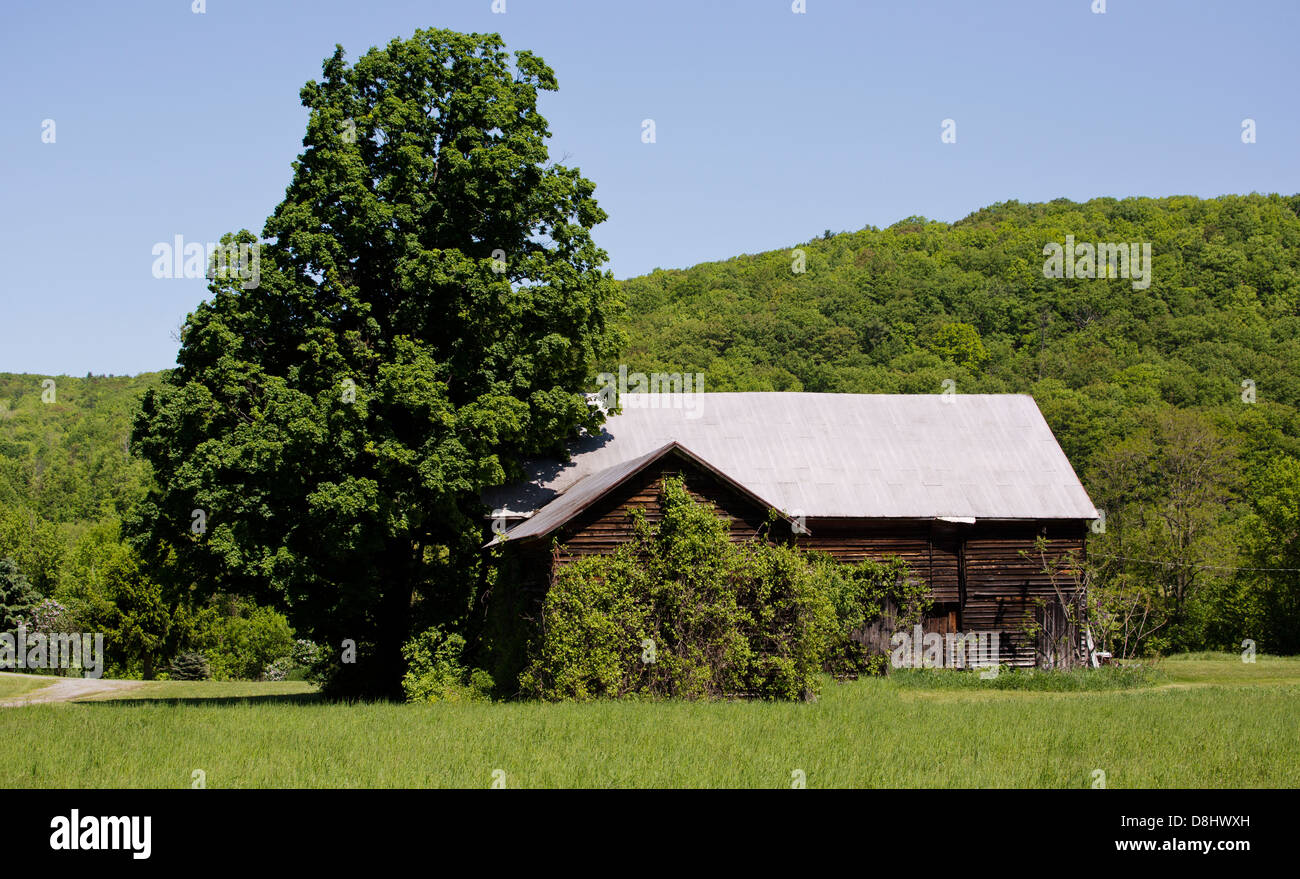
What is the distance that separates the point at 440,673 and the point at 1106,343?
71.4 m

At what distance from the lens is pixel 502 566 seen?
27594mm

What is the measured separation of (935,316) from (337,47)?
63.0 m

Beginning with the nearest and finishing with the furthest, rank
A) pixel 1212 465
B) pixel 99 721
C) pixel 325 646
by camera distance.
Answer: pixel 99 721 → pixel 325 646 → pixel 1212 465

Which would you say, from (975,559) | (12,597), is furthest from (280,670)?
(975,559)

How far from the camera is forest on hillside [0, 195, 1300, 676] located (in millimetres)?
56356

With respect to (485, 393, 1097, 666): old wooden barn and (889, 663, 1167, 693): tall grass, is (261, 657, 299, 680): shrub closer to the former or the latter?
(485, 393, 1097, 666): old wooden barn

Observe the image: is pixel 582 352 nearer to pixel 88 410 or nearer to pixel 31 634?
pixel 31 634

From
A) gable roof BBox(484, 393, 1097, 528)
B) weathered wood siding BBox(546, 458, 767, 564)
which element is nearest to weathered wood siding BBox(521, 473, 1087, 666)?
gable roof BBox(484, 393, 1097, 528)

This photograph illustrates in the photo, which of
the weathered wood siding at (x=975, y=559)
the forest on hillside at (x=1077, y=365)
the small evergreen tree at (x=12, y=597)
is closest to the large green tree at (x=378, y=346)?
the weathered wood siding at (x=975, y=559)

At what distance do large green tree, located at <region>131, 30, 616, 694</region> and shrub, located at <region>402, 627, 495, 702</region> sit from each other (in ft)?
4.88

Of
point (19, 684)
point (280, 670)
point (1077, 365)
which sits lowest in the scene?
point (280, 670)

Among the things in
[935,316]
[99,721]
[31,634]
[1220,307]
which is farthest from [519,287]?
[1220,307]

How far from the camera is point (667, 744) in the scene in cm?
1633

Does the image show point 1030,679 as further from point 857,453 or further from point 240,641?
point 240,641
